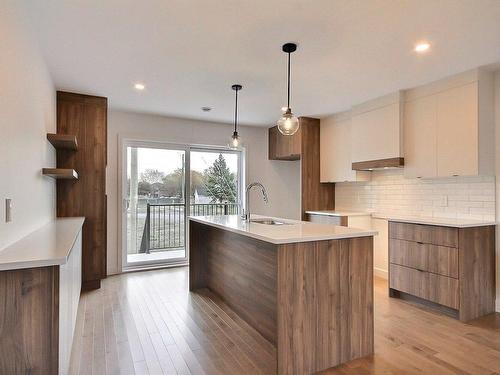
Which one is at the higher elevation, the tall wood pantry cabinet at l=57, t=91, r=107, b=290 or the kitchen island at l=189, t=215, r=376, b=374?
the tall wood pantry cabinet at l=57, t=91, r=107, b=290

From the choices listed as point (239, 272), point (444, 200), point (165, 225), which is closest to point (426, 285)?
point (444, 200)

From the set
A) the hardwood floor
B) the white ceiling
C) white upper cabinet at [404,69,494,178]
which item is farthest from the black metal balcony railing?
white upper cabinet at [404,69,494,178]

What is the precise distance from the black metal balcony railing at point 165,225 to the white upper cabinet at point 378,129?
279 cm

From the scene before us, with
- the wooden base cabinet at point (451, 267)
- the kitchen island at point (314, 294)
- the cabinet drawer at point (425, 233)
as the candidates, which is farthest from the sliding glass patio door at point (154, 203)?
the wooden base cabinet at point (451, 267)

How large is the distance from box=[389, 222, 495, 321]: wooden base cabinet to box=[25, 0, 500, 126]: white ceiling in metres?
1.70

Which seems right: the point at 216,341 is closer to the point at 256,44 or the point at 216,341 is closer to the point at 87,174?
the point at 256,44

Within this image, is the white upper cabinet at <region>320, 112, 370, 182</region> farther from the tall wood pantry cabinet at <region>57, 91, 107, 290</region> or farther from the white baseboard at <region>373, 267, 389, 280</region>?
the tall wood pantry cabinet at <region>57, 91, 107, 290</region>

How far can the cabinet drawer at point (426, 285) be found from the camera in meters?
3.07

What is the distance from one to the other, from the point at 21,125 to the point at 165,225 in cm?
329

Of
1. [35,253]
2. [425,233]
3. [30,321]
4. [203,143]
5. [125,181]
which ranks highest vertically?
[203,143]

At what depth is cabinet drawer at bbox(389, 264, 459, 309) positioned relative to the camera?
121 inches

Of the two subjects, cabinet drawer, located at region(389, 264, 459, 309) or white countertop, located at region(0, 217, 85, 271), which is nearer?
white countertop, located at region(0, 217, 85, 271)

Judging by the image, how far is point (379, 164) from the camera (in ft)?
13.5

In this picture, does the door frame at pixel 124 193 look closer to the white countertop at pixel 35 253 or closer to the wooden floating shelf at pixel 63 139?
the wooden floating shelf at pixel 63 139
